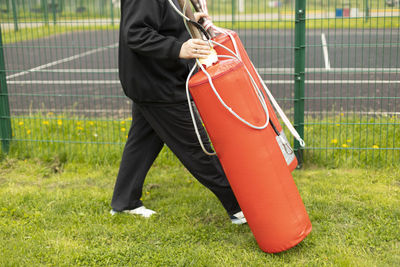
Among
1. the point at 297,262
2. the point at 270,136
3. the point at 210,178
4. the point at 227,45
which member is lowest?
the point at 297,262

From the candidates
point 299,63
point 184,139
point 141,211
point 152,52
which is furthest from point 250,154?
point 299,63

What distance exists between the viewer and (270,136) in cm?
304

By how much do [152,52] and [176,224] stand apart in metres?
1.33

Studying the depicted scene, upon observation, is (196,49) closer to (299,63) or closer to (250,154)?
(250,154)

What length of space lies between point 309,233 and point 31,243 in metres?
1.86

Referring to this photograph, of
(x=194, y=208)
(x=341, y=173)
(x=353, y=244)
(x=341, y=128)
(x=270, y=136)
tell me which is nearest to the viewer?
(x=270, y=136)

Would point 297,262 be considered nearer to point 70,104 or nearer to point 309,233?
point 309,233

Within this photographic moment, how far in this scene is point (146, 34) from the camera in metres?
3.02

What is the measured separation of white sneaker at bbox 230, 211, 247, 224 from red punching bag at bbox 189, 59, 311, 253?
395 millimetres

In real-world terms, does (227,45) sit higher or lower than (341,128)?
higher

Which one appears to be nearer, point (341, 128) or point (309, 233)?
point (309, 233)

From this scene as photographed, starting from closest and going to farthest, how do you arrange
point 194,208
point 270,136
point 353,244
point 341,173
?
point 270,136 < point 353,244 < point 194,208 < point 341,173

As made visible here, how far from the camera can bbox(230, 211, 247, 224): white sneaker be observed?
3.58m

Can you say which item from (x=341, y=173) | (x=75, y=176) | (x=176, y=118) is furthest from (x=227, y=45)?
(x=75, y=176)
